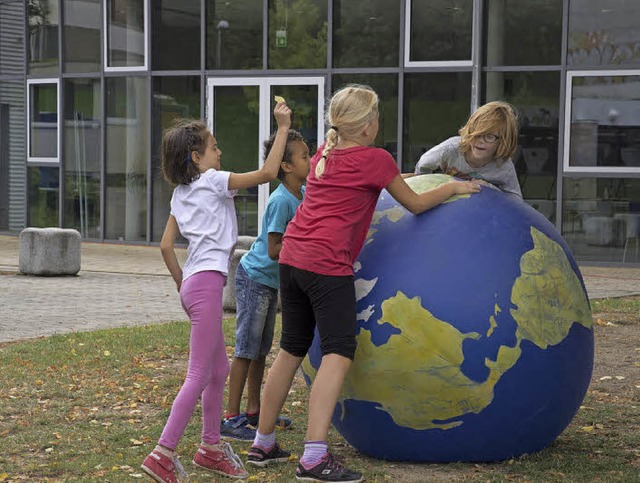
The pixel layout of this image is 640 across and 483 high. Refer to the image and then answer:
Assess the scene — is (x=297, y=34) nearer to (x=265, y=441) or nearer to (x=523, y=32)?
(x=523, y=32)

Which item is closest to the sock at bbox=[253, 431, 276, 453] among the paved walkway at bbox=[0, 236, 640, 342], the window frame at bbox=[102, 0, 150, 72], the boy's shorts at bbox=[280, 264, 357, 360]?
the boy's shorts at bbox=[280, 264, 357, 360]

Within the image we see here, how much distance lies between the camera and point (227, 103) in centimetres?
2070

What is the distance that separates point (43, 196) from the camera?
22906 millimetres

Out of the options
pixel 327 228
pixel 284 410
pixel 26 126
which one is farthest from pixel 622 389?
pixel 26 126

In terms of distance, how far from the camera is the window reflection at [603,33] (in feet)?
58.1

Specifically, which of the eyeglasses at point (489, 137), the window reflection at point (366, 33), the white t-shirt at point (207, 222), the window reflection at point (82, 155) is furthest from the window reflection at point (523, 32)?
the white t-shirt at point (207, 222)

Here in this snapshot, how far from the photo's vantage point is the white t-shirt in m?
5.80

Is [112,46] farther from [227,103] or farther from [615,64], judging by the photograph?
[615,64]

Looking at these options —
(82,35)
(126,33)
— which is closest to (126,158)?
(126,33)

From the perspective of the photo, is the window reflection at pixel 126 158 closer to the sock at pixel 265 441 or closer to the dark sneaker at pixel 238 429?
the dark sneaker at pixel 238 429

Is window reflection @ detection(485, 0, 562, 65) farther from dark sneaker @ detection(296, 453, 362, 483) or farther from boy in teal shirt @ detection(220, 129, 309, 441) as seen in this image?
dark sneaker @ detection(296, 453, 362, 483)

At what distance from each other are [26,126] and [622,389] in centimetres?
1704

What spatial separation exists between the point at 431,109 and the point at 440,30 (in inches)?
50.4

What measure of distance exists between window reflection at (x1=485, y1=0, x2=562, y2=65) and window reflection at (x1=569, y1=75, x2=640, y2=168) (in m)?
0.71
